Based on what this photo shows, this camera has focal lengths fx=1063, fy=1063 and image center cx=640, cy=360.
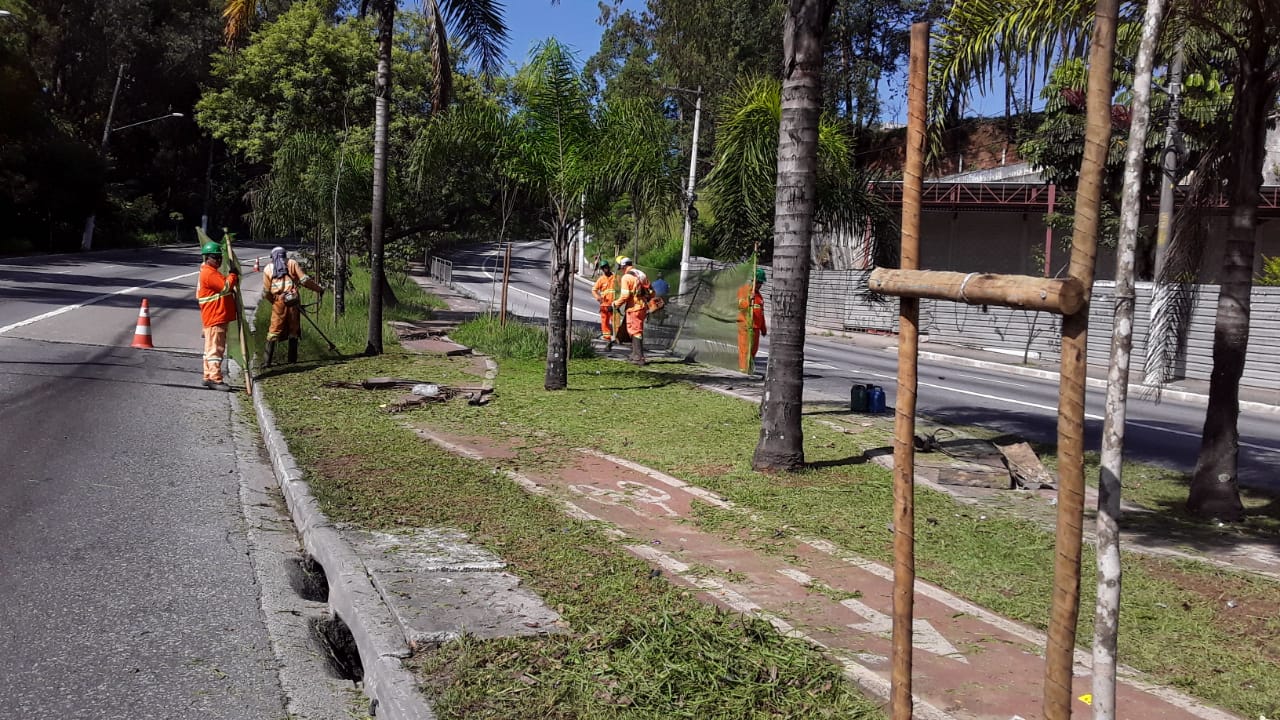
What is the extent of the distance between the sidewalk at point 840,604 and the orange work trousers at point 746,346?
7.64 metres

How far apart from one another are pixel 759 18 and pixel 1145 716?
35.4 meters

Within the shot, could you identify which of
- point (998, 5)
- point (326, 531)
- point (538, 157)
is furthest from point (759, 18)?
point (326, 531)

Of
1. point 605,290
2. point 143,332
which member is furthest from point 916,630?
point 605,290

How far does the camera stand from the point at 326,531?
6391mm

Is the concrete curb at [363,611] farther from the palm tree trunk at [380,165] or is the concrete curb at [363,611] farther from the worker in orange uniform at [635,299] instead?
the worker in orange uniform at [635,299]

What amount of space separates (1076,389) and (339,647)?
3717 millimetres

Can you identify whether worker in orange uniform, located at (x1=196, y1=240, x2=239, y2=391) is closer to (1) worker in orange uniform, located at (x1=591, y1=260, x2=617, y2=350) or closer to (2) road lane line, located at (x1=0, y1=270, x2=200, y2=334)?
(2) road lane line, located at (x1=0, y1=270, x2=200, y2=334)

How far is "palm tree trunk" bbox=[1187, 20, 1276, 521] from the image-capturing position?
291 inches

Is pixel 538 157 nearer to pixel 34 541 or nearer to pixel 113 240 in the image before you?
pixel 34 541

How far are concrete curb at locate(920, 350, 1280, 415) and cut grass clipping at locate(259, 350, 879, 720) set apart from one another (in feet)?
30.1

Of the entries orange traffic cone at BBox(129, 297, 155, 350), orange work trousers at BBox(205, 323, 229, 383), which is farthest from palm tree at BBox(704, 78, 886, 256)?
orange traffic cone at BBox(129, 297, 155, 350)

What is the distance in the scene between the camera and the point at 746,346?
15914 millimetres

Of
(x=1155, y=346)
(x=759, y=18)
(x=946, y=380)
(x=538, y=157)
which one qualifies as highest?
(x=759, y=18)

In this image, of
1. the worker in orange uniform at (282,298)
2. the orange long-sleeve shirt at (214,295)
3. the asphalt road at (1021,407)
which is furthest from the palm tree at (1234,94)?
the worker in orange uniform at (282,298)
